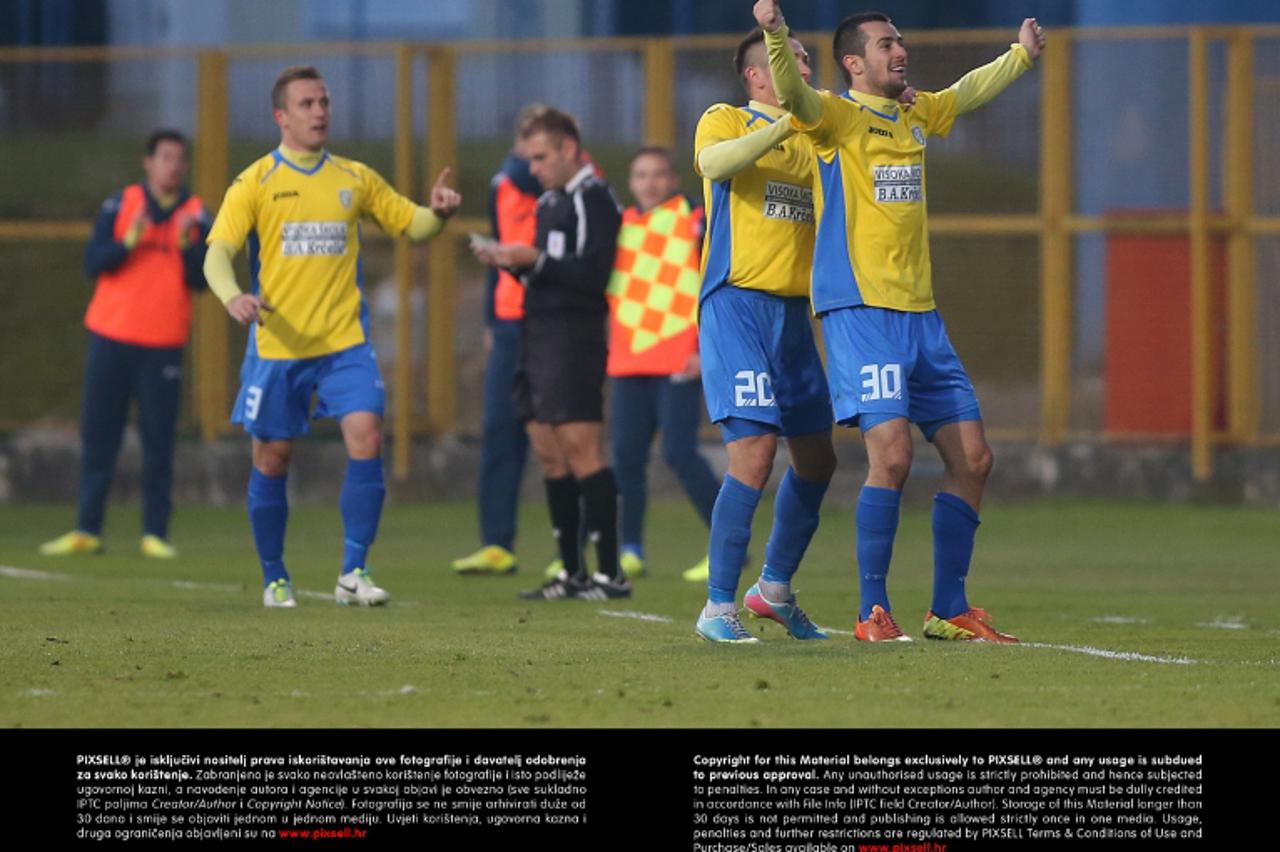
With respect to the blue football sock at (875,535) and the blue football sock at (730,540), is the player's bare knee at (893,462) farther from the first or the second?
the blue football sock at (730,540)

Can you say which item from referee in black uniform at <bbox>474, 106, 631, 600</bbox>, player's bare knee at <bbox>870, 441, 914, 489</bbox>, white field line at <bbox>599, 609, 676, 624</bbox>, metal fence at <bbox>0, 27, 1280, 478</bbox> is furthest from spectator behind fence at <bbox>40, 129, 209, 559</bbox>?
player's bare knee at <bbox>870, 441, 914, 489</bbox>

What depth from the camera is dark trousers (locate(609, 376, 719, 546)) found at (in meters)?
13.1

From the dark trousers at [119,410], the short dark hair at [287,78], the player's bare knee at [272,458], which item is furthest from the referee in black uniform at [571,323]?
the dark trousers at [119,410]

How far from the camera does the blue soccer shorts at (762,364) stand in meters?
8.67

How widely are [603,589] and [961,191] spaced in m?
8.43

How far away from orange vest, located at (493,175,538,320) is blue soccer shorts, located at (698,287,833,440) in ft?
14.0

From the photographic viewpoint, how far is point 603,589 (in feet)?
37.6

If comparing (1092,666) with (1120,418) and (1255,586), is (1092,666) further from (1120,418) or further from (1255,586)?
(1120,418)

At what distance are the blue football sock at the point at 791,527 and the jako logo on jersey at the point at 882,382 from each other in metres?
0.63

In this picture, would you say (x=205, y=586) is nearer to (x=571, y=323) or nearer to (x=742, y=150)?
(x=571, y=323)

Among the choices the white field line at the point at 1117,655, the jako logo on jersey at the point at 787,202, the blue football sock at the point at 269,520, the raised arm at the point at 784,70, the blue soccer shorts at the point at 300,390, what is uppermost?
the raised arm at the point at 784,70

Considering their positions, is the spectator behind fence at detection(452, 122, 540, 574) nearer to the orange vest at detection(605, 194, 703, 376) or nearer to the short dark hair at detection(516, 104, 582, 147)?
the orange vest at detection(605, 194, 703, 376)
